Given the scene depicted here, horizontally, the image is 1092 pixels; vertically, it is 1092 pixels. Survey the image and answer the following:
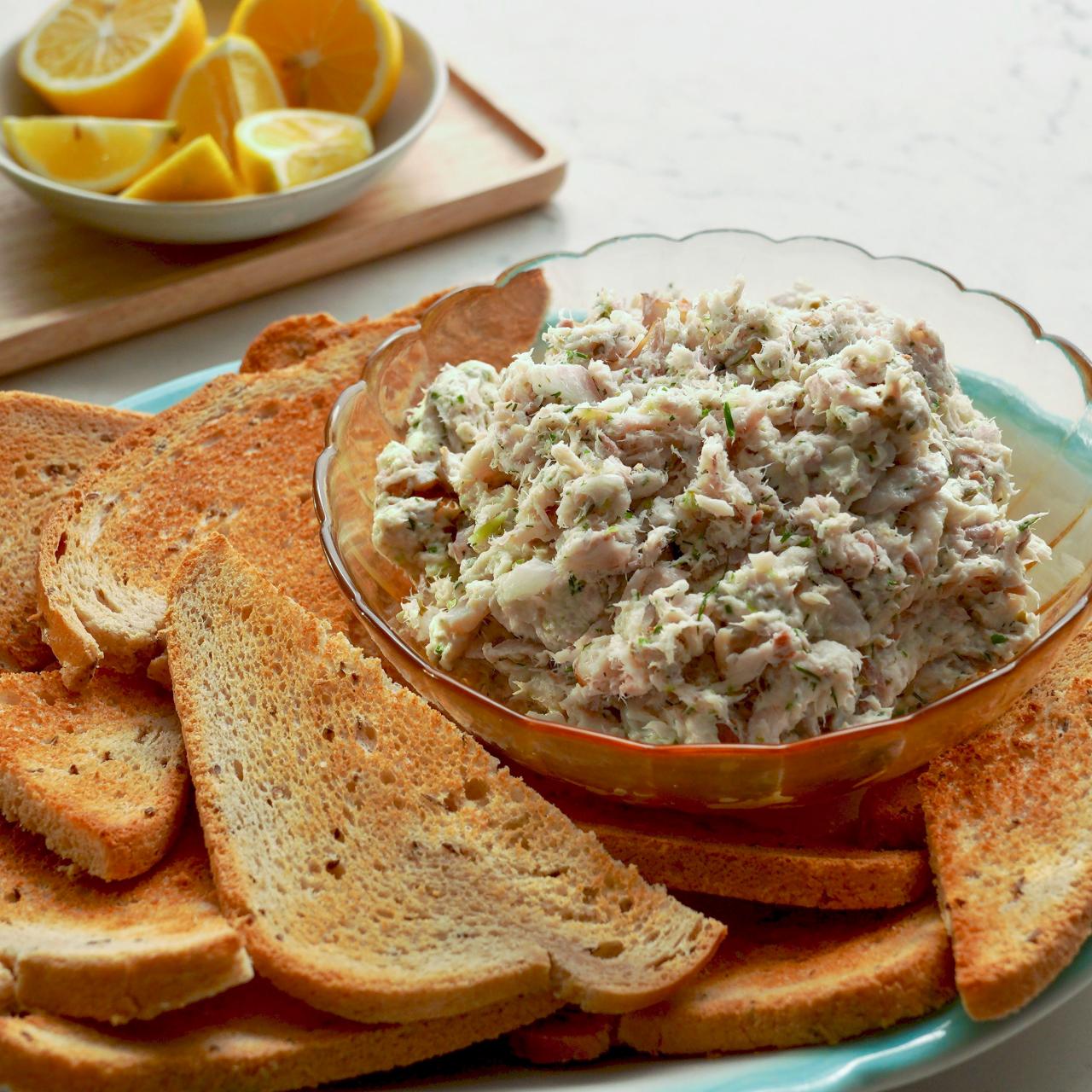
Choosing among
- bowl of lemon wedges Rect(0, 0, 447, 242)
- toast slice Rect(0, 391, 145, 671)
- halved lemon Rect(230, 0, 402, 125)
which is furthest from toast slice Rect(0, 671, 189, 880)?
halved lemon Rect(230, 0, 402, 125)

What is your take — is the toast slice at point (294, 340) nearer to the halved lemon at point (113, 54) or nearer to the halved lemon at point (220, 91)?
the halved lemon at point (220, 91)

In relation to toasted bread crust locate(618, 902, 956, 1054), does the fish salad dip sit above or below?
above

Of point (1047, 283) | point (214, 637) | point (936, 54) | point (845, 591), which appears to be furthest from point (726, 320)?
point (936, 54)

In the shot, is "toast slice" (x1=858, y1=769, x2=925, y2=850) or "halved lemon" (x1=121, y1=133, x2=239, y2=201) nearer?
"toast slice" (x1=858, y1=769, x2=925, y2=850)

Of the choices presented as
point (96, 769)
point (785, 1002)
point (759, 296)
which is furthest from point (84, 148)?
point (785, 1002)

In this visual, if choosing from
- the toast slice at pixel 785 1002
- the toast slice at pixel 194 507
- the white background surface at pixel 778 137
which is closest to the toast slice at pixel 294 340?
the toast slice at pixel 194 507

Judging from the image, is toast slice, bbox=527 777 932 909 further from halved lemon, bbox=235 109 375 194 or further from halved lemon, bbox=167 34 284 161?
halved lemon, bbox=167 34 284 161

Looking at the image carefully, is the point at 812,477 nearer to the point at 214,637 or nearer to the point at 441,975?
the point at 441,975
